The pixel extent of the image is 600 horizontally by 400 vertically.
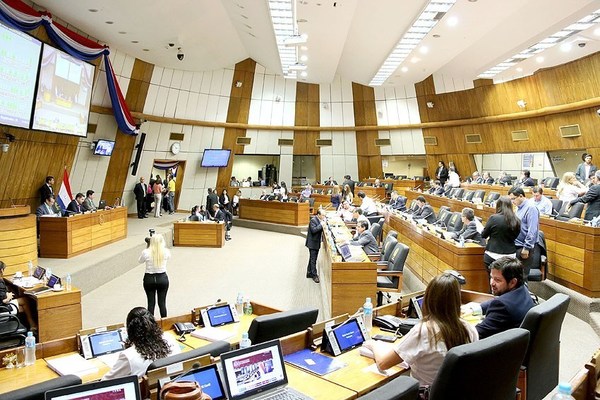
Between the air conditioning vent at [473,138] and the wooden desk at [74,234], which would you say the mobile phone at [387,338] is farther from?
the air conditioning vent at [473,138]

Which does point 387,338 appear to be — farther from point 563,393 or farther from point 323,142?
point 323,142

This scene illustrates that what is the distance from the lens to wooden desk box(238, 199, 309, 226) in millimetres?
15047

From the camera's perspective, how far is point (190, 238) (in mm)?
12383

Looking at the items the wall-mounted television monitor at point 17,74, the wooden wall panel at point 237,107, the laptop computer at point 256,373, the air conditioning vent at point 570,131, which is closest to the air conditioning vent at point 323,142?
the wooden wall panel at point 237,107

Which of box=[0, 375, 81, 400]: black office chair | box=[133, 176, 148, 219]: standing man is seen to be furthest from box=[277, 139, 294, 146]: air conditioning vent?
box=[0, 375, 81, 400]: black office chair

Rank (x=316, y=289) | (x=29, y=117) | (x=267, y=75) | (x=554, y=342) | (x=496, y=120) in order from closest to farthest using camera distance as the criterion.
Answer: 1. (x=554, y=342)
2. (x=316, y=289)
3. (x=29, y=117)
4. (x=496, y=120)
5. (x=267, y=75)

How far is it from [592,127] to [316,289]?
30.5 feet

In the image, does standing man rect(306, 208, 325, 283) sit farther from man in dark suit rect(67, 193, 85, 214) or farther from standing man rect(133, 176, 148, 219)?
standing man rect(133, 176, 148, 219)

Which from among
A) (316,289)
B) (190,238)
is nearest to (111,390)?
(316,289)

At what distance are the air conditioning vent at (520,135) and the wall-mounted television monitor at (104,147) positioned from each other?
42.0ft

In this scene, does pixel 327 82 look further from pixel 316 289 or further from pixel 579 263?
pixel 579 263

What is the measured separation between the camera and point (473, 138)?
16516mm

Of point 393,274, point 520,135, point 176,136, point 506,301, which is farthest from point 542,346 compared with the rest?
point 176,136

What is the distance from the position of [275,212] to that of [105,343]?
1233cm
